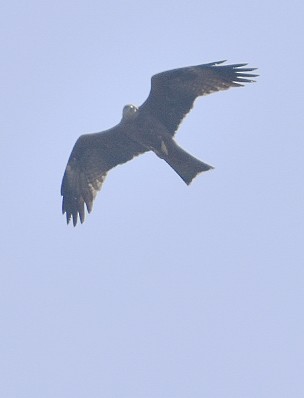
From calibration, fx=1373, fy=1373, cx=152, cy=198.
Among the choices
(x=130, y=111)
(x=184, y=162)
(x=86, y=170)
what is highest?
(x=130, y=111)

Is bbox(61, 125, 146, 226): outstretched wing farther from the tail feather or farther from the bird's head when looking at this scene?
the tail feather

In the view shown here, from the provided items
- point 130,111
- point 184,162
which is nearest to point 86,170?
point 130,111

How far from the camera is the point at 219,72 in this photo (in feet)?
55.6

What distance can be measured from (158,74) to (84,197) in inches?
87.1

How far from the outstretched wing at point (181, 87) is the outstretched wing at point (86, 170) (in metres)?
0.95

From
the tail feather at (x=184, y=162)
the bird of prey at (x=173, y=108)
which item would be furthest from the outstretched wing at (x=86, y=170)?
the tail feather at (x=184, y=162)

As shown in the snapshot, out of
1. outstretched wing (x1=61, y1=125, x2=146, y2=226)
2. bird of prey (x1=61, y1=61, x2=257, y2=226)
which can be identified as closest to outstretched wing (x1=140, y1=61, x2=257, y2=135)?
bird of prey (x1=61, y1=61, x2=257, y2=226)

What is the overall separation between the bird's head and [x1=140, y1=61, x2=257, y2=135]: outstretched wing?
9cm

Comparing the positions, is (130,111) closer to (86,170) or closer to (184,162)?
(184,162)

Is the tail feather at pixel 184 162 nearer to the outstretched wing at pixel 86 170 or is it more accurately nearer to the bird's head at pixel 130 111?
the bird's head at pixel 130 111

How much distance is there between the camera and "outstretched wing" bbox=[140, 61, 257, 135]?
55.4ft

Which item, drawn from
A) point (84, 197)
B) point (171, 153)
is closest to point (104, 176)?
point (84, 197)

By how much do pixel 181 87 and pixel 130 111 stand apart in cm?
70

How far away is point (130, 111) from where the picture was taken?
17.0m
